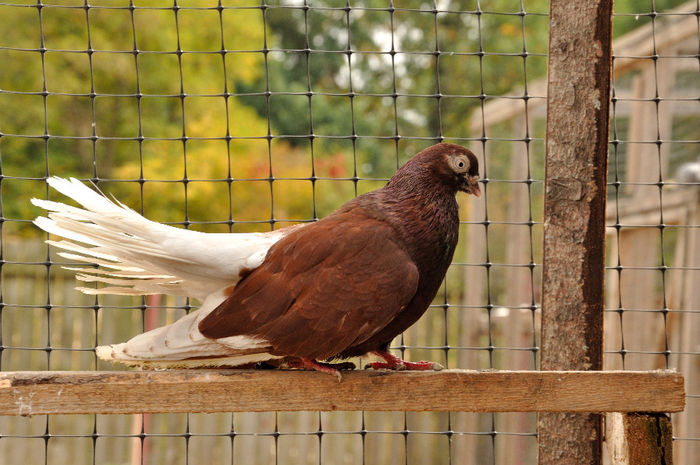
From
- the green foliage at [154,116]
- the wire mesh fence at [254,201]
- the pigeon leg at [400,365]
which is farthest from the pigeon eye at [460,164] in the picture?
the green foliage at [154,116]

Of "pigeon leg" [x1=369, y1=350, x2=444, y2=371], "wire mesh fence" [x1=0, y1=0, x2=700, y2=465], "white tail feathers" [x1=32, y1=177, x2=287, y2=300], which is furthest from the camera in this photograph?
"wire mesh fence" [x1=0, y1=0, x2=700, y2=465]

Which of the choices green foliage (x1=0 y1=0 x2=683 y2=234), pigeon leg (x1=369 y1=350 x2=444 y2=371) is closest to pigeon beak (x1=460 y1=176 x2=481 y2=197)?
pigeon leg (x1=369 y1=350 x2=444 y2=371)

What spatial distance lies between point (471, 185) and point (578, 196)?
36cm

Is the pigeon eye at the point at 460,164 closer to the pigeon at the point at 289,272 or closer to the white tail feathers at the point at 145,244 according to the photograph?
the pigeon at the point at 289,272

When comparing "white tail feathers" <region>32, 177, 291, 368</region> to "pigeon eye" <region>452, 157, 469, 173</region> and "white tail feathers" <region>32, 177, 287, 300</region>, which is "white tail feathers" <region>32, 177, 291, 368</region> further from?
"pigeon eye" <region>452, 157, 469, 173</region>

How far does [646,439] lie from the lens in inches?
87.0

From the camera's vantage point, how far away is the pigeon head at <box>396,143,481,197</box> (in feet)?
8.02

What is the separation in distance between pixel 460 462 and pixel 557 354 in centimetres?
358

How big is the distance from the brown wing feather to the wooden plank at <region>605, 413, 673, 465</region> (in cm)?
71

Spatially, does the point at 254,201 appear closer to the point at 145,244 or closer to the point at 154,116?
the point at 154,116

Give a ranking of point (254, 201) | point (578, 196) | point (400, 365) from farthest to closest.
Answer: point (254, 201)
point (578, 196)
point (400, 365)

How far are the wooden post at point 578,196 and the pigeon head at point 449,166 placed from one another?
1.00 ft

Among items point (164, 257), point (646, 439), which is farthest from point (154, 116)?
point (646, 439)

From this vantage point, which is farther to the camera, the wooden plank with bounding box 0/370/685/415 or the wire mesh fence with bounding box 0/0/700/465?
the wire mesh fence with bounding box 0/0/700/465
